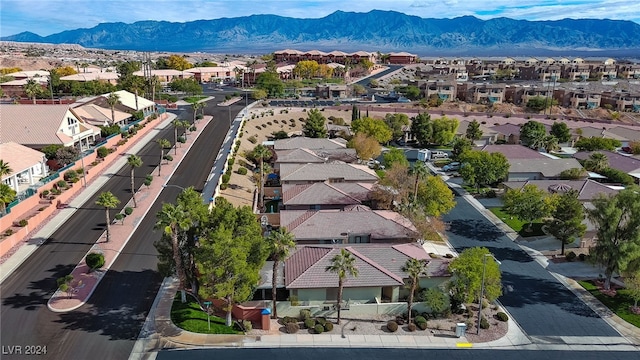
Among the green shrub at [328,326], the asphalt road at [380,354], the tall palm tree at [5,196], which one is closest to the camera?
the asphalt road at [380,354]

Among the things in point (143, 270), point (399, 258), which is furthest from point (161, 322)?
point (399, 258)

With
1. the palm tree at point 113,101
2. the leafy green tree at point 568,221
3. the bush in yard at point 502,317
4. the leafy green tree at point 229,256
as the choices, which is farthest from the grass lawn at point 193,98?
the bush in yard at point 502,317

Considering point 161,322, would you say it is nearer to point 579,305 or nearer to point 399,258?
point 399,258

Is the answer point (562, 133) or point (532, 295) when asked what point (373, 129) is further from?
point (532, 295)

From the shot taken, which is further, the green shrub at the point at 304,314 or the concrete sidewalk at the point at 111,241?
the green shrub at the point at 304,314

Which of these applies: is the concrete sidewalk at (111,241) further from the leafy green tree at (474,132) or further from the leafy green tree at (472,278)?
the leafy green tree at (474,132)

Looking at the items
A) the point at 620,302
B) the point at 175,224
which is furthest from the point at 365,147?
the point at 175,224
